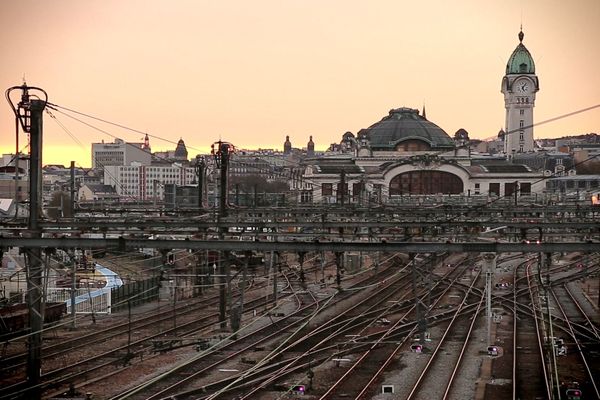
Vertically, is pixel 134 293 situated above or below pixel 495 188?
below

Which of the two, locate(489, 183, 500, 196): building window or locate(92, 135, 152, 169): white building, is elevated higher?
locate(92, 135, 152, 169): white building

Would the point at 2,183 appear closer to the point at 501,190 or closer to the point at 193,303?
the point at 501,190

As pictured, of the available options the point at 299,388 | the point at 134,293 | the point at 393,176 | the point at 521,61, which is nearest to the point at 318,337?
the point at 299,388

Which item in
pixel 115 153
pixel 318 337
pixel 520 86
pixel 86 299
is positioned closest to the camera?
pixel 318 337

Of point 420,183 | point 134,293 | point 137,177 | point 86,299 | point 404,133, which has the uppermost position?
point 404,133

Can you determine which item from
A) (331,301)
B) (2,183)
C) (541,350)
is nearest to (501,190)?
(2,183)

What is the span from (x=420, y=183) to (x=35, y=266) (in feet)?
185

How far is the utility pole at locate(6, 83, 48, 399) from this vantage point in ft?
49.6

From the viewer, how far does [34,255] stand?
15.3 metres

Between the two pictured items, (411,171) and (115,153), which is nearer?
(411,171)

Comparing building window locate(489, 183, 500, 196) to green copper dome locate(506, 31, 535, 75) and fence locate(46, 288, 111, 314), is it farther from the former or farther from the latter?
fence locate(46, 288, 111, 314)

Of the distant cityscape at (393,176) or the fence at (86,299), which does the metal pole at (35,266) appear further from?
the distant cityscape at (393,176)

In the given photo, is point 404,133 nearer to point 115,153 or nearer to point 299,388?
point 299,388

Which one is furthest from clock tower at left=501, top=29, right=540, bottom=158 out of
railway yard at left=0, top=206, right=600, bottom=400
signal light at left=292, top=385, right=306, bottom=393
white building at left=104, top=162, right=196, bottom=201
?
signal light at left=292, top=385, right=306, bottom=393
